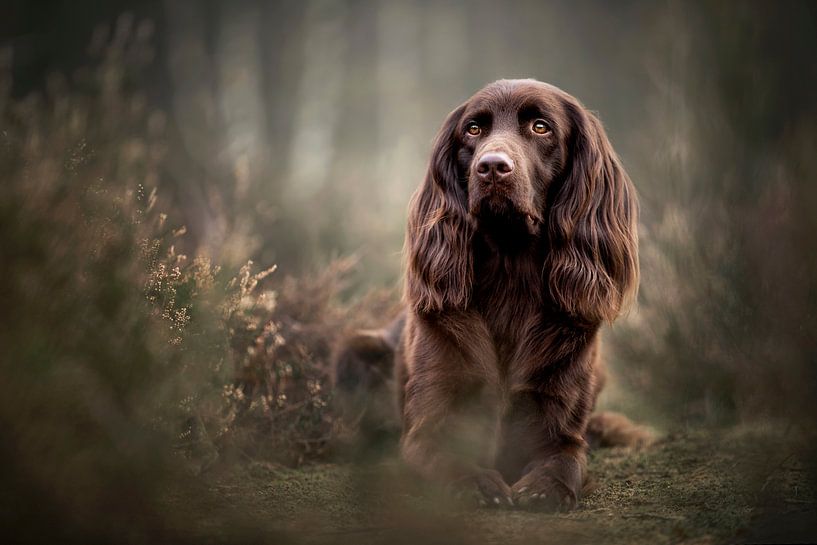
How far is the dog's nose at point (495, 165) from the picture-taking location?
8.74 ft

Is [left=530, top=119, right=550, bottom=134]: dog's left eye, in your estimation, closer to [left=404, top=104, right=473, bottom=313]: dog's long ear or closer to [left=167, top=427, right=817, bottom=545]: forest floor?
[left=404, top=104, right=473, bottom=313]: dog's long ear

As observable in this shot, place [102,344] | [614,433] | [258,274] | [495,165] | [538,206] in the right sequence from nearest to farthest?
1. [102,344]
2. [495,165]
3. [538,206]
4. [258,274]
5. [614,433]

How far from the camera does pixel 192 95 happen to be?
39.8ft

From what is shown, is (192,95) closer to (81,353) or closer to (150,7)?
(150,7)

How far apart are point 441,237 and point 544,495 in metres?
1.11

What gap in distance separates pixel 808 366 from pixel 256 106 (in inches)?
457

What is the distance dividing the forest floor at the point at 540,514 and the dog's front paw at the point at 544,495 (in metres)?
0.05

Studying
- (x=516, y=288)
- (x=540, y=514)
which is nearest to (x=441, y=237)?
(x=516, y=288)

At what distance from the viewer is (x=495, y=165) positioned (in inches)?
105

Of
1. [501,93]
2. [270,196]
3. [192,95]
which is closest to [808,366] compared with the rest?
[501,93]

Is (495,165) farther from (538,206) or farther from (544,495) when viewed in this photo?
Answer: (544,495)

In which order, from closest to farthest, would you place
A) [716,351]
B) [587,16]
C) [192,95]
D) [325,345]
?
[716,351] < [325,345] < [192,95] < [587,16]

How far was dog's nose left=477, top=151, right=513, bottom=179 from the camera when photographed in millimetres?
2664

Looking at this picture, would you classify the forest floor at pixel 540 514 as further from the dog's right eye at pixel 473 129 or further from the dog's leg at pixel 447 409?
the dog's right eye at pixel 473 129
